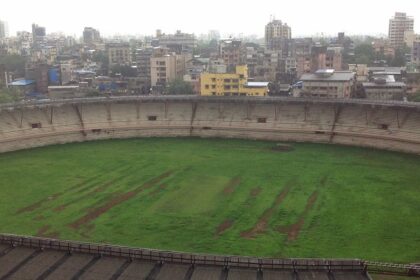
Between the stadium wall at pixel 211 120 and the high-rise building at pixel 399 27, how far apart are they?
131m

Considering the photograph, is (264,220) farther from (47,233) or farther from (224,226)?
(47,233)

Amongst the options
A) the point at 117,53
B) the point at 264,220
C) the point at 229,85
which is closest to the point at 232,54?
the point at 117,53

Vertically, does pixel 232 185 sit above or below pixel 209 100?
below

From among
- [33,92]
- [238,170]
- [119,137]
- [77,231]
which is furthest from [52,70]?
[77,231]

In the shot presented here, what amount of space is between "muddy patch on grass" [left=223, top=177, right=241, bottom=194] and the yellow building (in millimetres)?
33165

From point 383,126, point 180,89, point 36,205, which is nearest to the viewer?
point 36,205

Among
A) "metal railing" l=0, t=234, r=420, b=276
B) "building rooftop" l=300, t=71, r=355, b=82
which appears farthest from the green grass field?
"building rooftop" l=300, t=71, r=355, b=82

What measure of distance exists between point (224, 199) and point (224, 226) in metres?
4.47

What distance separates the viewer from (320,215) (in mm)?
26859

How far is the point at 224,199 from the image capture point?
2988 cm

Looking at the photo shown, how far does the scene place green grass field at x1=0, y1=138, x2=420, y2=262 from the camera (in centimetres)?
2361

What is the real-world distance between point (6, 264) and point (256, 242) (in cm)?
1126

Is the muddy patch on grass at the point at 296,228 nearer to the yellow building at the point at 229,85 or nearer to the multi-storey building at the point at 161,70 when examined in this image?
the yellow building at the point at 229,85

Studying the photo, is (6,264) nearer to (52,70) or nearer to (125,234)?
(125,234)
